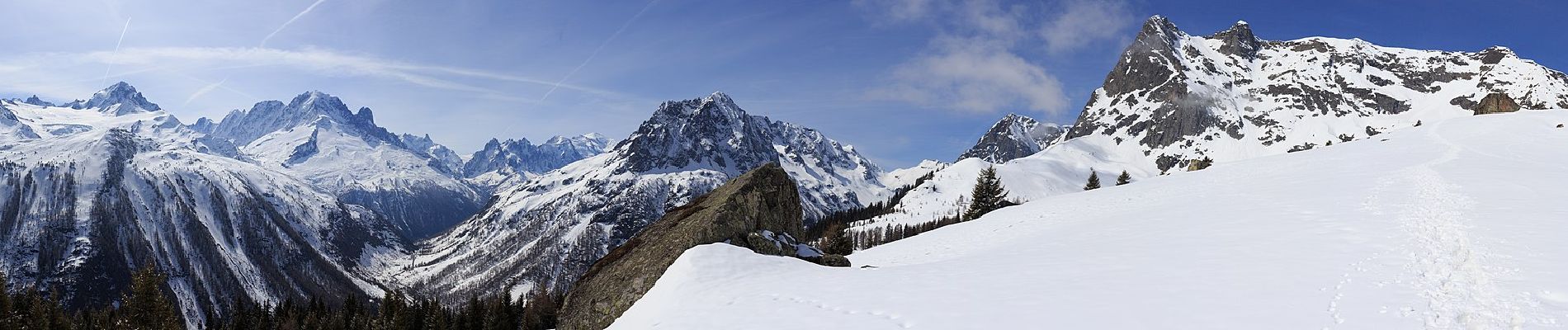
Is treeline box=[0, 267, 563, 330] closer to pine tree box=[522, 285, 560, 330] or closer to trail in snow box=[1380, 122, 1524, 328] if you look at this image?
pine tree box=[522, 285, 560, 330]

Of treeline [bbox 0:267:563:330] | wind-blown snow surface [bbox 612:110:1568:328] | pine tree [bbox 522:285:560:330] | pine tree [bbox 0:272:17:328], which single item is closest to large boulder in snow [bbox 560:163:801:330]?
wind-blown snow surface [bbox 612:110:1568:328]

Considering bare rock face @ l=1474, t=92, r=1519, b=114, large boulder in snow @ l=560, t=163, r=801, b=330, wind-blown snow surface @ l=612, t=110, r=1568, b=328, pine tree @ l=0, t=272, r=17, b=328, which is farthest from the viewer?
bare rock face @ l=1474, t=92, r=1519, b=114

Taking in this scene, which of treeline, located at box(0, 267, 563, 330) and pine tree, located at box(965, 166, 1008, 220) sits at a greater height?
pine tree, located at box(965, 166, 1008, 220)

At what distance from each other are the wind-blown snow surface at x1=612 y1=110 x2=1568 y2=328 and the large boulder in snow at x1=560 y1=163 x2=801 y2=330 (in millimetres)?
2167

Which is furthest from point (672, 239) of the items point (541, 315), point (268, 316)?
point (268, 316)

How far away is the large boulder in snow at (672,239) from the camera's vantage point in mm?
22141

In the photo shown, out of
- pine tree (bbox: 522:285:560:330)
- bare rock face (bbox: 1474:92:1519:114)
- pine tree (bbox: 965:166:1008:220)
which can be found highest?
bare rock face (bbox: 1474:92:1519:114)

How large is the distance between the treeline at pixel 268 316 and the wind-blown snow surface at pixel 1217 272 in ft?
96.2

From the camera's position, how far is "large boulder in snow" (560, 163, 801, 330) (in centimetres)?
2214

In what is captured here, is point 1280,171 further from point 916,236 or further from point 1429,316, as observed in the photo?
point 1429,316

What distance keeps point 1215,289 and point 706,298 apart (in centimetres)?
1181

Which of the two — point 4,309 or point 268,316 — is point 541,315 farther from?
point 268,316

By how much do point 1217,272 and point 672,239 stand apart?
58.1 feet

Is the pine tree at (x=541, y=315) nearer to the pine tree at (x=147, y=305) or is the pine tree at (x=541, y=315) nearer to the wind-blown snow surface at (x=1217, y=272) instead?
the pine tree at (x=147, y=305)
